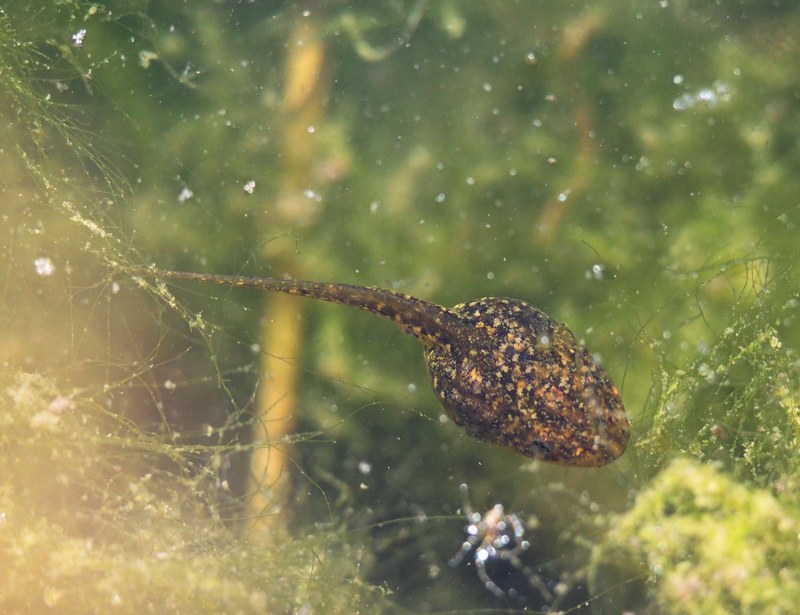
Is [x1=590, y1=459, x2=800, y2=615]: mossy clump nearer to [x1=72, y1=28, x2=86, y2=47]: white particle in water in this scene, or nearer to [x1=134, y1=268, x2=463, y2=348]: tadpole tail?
[x1=134, y1=268, x2=463, y2=348]: tadpole tail

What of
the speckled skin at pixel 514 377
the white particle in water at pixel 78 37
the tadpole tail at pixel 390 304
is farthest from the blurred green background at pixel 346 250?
the tadpole tail at pixel 390 304

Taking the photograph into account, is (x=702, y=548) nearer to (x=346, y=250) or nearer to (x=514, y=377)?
(x=514, y=377)

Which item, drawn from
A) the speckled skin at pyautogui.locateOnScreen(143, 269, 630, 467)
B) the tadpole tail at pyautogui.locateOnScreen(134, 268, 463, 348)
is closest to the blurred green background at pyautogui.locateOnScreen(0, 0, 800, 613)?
the speckled skin at pyautogui.locateOnScreen(143, 269, 630, 467)

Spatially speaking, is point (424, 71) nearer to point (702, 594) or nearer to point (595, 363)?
point (595, 363)

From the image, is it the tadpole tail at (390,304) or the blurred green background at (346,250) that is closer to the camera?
the tadpole tail at (390,304)

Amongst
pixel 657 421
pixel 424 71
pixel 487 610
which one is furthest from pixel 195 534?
pixel 424 71

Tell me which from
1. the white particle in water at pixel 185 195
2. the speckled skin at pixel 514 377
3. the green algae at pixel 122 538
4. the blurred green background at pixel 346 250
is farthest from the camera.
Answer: the white particle in water at pixel 185 195

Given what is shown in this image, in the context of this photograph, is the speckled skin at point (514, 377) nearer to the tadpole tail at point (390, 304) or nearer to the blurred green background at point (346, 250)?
the tadpole tail at point (390, 304)
